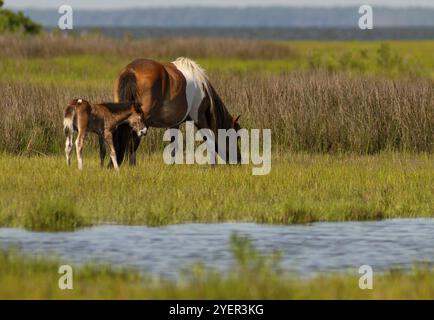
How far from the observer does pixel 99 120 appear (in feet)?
58.0

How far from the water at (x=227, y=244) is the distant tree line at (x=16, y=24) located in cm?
3657

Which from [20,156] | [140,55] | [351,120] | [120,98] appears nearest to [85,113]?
[120,98]

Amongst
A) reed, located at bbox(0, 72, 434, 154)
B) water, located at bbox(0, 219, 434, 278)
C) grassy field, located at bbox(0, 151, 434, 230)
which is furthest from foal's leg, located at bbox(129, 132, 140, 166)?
water, located at bbox(0, 219, 434, 278)

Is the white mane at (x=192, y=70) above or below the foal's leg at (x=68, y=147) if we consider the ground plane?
above

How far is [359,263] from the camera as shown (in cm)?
1145

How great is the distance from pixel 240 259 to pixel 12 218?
4.13 m

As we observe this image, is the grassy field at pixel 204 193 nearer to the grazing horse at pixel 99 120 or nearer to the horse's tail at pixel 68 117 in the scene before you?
the grazing horse at pixel 99 120

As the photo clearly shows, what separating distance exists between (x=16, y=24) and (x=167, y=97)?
3301 cm

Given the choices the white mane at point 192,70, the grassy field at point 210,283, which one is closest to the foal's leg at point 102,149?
the white mane at point 192,70

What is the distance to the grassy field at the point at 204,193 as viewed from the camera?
13.8 m

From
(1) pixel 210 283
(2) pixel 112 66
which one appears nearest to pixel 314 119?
(1) pixel 210 283

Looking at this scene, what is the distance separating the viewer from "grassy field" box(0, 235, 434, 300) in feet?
30.6
